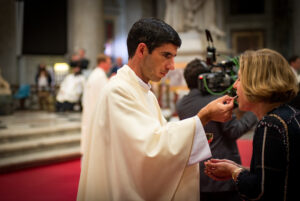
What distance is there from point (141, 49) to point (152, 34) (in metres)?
0.09

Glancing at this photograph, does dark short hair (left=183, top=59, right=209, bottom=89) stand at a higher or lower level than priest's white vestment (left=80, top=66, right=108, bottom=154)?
higher

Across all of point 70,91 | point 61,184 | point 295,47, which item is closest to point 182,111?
point 61,184

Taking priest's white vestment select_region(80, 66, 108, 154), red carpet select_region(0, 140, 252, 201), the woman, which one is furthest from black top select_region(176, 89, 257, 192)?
priest's white vestment select_region(80, 66, 108, 154)

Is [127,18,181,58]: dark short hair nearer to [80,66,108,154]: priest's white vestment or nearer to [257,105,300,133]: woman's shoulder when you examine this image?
[257,105,300,133]: woman's shoulder

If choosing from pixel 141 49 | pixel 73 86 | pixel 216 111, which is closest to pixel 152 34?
pixel 141 49

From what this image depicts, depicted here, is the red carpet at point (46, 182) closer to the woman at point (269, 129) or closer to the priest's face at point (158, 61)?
the priest's face at point (158, 61)

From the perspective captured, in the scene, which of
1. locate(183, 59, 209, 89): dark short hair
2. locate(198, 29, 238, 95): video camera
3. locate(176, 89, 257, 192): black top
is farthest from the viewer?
locate(183, 59, 209, 89): dark short hair

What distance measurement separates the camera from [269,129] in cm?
136

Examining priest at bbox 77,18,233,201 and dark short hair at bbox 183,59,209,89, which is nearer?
priest at bbox 77,18,233,201

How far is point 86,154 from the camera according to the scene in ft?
5.04

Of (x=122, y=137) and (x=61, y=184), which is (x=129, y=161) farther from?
(x=61, y=184)

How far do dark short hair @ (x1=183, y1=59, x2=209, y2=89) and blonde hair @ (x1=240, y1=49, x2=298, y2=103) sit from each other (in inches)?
31.3

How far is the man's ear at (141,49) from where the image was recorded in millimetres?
1544

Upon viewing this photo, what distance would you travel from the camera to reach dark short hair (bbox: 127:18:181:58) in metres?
1.53
